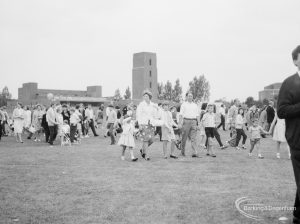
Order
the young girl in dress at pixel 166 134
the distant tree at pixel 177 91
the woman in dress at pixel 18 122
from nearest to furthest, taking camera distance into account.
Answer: the young girl in dress at pixel 166 134 → the woman in dress at pixel 18 122 → the distant tree at pixel 177 91

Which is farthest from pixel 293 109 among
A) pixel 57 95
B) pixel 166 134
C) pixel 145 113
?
pixel 57 95

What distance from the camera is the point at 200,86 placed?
75.0 metres

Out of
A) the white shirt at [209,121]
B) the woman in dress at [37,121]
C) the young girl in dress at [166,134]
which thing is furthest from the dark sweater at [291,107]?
the woman in dress at [37,121]

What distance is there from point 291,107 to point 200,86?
71.4 meters

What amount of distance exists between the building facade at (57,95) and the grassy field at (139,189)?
68.9 m

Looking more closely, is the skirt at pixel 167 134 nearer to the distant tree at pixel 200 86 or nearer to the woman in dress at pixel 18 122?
the woman in dress at pixel 18 122

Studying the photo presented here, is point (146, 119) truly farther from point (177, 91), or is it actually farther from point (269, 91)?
point (269, 91)

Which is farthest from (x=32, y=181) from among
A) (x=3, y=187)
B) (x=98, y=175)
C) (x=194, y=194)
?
(x=194, y=194)

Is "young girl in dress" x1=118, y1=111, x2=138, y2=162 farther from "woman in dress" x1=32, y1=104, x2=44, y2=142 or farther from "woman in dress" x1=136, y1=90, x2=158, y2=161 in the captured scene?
"woman in dress" x1=32, y1=104, x2=44, y2=142

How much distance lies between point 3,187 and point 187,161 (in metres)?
5.80

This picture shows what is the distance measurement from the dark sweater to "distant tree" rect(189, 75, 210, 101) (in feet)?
231

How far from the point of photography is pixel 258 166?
1037 centimetres

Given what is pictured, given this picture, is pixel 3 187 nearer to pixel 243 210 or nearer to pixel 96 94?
pixel 243 210

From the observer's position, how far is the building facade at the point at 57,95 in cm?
8519
